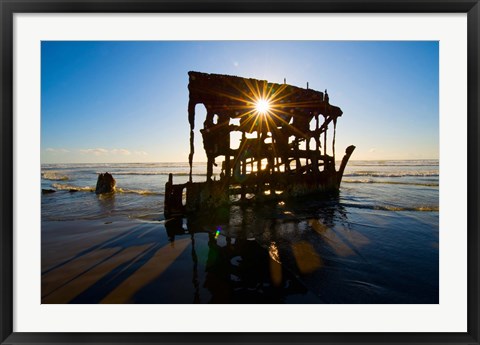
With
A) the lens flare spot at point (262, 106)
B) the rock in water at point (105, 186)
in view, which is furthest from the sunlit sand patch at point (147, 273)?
the rock in water at point (105, 186)

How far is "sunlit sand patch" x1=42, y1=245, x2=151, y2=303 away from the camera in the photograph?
3186 mm

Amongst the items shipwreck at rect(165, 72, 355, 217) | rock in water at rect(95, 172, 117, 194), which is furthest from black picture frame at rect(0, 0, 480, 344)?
rock in water at rect(95, 172, 117, 194)

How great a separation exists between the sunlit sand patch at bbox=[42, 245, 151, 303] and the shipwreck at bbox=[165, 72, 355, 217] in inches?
128

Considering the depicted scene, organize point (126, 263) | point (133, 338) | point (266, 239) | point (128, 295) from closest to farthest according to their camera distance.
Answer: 1. point (133, 338)
2. point (128, 295)
3. point (126, 263)
4. point (266, 239)

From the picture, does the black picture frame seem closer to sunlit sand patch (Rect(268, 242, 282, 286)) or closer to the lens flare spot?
sunlit sand patch (Rect(268, 242, 282, 286))

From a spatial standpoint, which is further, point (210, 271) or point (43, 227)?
point (43, 227)

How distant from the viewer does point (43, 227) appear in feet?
22.9

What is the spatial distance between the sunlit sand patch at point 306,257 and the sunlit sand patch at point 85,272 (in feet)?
10.9

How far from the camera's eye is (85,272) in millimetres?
3865
